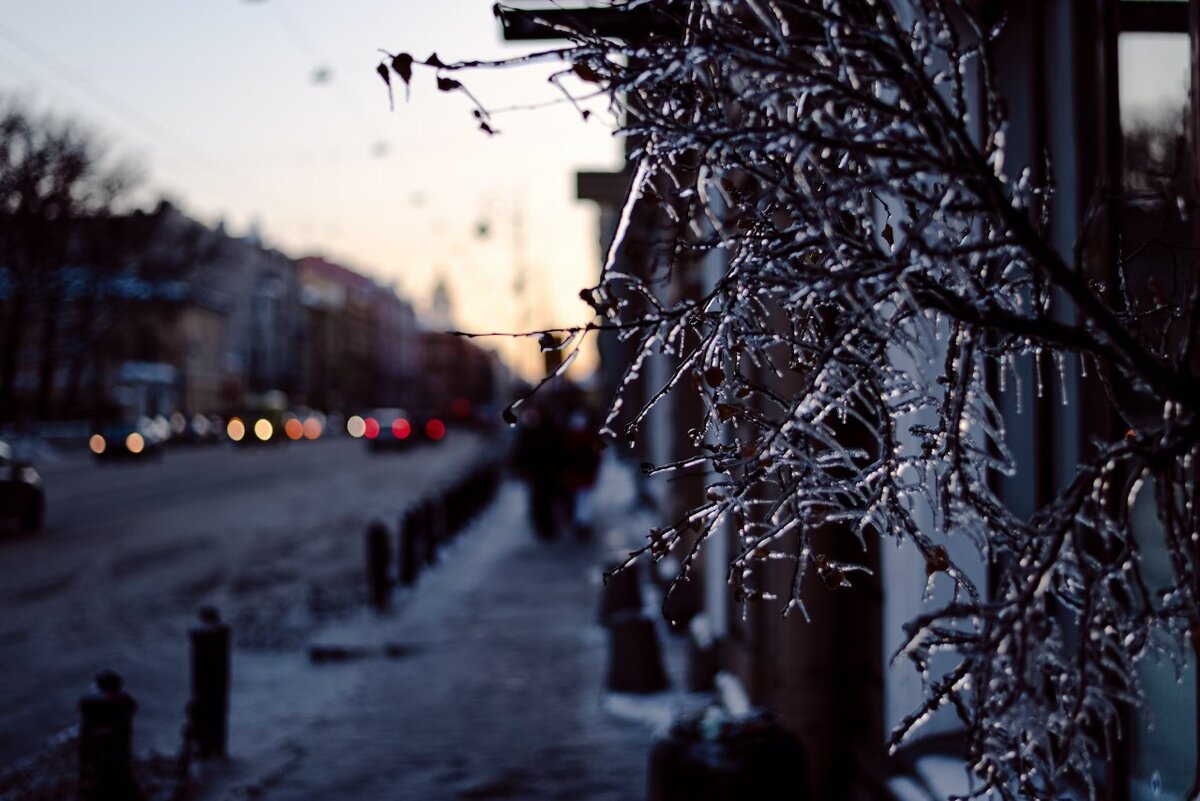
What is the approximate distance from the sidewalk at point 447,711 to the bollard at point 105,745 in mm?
978

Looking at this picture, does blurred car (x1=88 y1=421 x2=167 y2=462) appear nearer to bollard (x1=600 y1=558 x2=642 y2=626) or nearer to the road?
the road

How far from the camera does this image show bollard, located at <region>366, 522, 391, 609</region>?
1134cm

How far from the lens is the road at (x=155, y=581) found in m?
8.16

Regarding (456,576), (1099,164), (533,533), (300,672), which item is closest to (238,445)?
(533,533)

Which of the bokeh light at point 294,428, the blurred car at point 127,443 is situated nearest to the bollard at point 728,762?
the blurred car at point 127,443

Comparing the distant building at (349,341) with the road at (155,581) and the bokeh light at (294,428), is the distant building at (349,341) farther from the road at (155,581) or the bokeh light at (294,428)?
the road at (155,581)

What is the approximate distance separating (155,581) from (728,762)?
10.6m

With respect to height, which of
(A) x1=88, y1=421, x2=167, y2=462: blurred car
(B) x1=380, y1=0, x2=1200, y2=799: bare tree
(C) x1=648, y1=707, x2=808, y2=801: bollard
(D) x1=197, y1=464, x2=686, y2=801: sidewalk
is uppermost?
(B) x1=380, y1=0, x2=1200, y2=799: bare tree

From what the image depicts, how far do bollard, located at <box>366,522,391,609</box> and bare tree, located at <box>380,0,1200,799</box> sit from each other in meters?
9.58

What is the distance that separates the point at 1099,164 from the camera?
10.0 feet

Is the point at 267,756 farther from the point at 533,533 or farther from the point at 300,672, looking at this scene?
the point at 533,533

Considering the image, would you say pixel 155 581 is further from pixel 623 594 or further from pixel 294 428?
pixel 294 428

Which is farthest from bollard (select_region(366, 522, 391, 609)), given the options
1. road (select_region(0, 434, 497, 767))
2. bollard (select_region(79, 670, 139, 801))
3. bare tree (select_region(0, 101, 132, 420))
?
bare tree (select_region(0, 101, 132, 420))

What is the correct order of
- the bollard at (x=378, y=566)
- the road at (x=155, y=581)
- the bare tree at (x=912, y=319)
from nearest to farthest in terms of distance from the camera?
1. the bare tree at (x=912, y=319)
2. the road at (x=155, y=581)
3. the bollard at (x=378, y=566)
